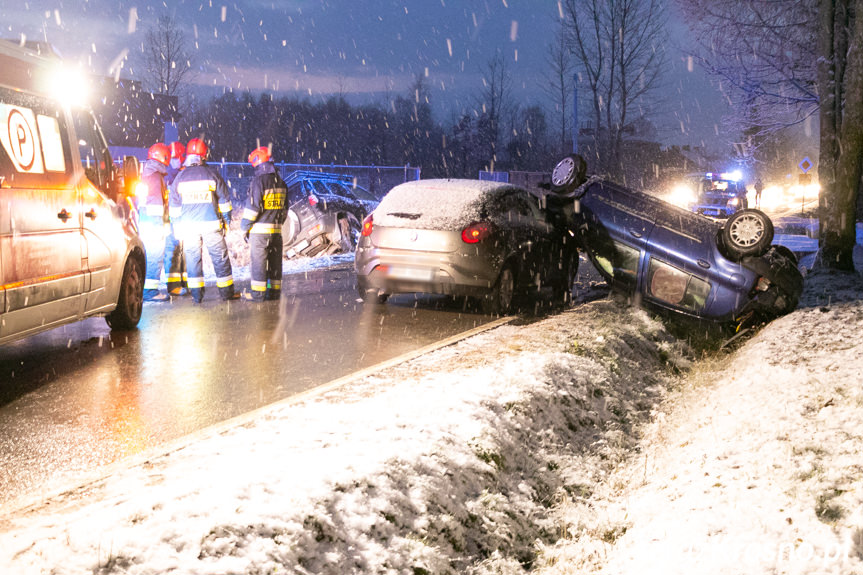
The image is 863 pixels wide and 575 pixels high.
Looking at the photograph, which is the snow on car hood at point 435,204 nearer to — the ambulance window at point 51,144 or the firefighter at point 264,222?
the firefighter at point 264,222

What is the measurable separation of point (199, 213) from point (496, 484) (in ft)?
22.3

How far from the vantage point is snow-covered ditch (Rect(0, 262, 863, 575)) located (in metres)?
3.23

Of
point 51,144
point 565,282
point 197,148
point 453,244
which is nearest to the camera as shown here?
point 51,144

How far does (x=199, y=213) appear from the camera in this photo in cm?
1003

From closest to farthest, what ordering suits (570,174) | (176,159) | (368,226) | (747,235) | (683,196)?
(747,235)
(368,226)
(570,174)
(176,159)
(683,196)

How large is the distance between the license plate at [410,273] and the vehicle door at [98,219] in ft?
9.81

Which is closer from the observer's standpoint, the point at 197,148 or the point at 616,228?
the point at 616,228

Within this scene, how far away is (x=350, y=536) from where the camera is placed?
345cm

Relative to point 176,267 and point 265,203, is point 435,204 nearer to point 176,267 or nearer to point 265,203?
point 265,203

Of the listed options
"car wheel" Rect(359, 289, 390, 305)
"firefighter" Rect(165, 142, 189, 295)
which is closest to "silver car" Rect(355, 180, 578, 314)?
"car wheel" Rect(359, 289, 390, 305)

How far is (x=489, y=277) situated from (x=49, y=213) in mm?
4773

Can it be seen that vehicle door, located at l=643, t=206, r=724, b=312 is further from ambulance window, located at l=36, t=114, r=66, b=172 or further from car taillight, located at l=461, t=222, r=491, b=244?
ambulance window, located at l=36, t=114, r=66, b=172

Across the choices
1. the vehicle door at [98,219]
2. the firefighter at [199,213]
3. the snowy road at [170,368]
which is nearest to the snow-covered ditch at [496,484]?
the snowy road at [170,368]

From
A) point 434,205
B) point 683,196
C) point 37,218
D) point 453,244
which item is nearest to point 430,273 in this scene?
point 453,244
